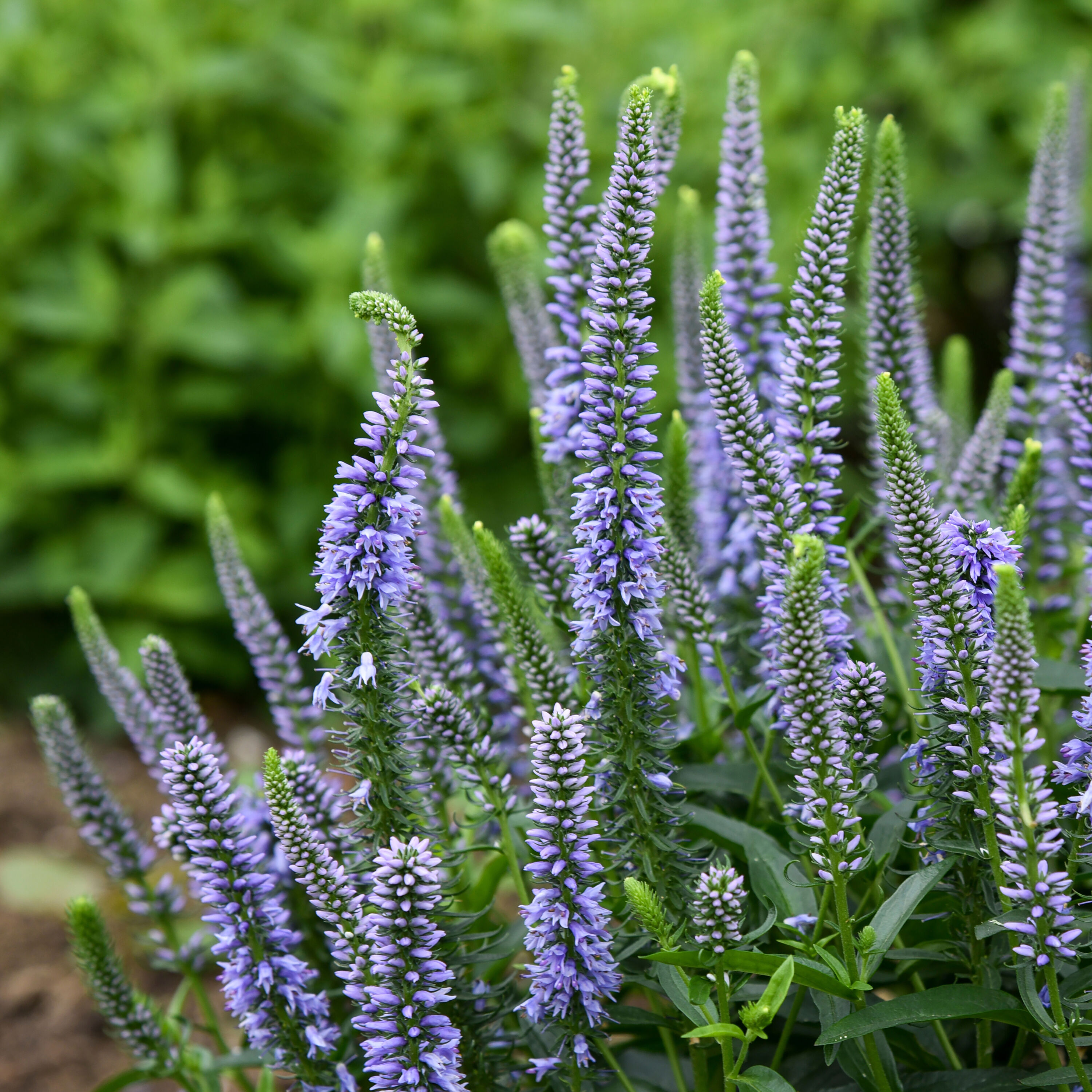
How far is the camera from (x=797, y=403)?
2703mm

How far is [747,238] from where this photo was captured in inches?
129

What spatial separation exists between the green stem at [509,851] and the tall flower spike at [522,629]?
269 mm

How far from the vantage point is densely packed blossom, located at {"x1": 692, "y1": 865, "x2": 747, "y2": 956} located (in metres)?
2.21

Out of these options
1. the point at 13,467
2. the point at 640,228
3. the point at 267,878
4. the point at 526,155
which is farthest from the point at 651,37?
the point at 267,878

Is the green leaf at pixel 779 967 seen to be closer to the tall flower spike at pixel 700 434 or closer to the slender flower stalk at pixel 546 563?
the slender flower stalk at pixel 546 563

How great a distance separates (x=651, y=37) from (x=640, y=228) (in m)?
5.94

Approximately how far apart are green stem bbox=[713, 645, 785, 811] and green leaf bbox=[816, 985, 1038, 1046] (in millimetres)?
506

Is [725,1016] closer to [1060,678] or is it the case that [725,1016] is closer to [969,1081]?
[969,1081]

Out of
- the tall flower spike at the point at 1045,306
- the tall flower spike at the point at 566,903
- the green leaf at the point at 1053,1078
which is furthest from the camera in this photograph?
the tall flower spike at the point at 1045,306

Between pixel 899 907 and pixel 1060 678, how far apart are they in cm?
87

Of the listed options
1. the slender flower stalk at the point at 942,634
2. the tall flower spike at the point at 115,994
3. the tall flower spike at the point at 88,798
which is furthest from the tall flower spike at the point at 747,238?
the tall flower spike at the point at 115,994

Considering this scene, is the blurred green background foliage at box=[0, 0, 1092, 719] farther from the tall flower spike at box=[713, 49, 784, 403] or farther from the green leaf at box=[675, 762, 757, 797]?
the green leaf at box=[675, 762, 757, 797]

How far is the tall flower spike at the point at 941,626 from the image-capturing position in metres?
2.23

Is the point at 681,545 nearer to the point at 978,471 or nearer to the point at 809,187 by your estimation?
the point at 978,471
